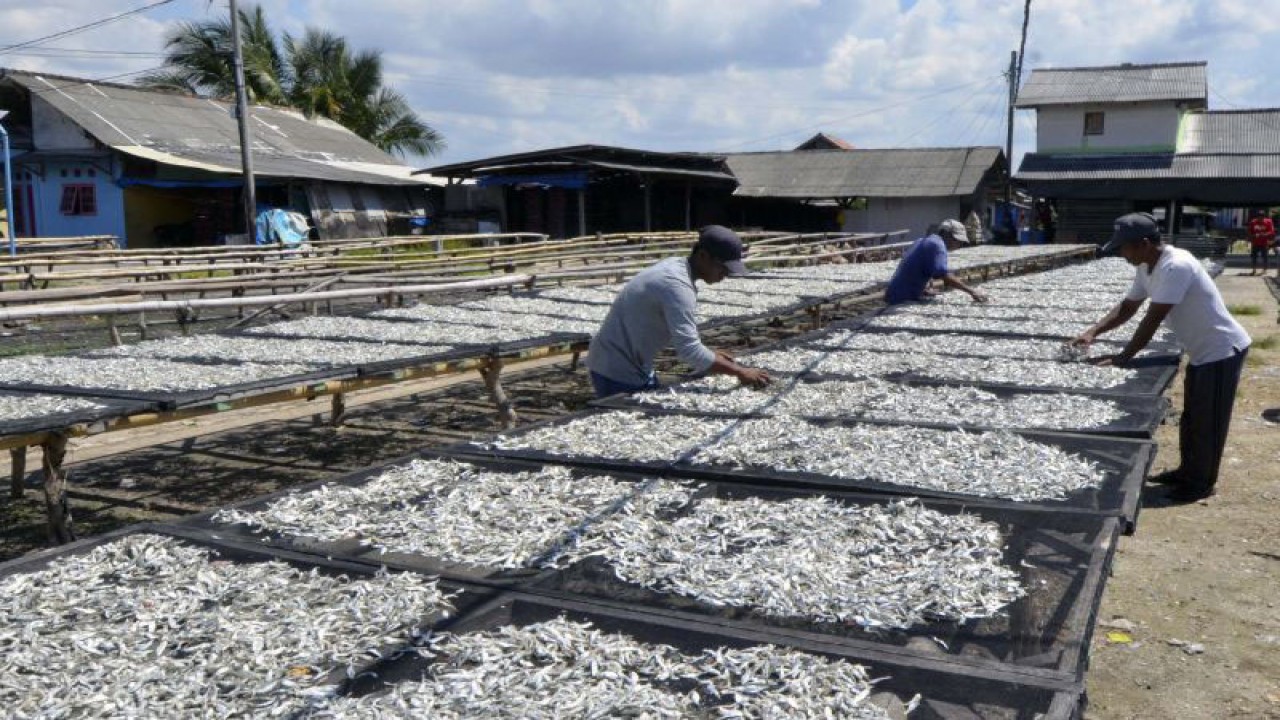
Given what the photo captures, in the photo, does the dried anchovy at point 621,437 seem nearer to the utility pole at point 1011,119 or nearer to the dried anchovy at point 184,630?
the dried anchovy at point 184,630

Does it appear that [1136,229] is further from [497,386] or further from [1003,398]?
[497,386]

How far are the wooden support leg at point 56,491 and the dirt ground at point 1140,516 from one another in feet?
2.63

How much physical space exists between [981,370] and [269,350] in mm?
4482

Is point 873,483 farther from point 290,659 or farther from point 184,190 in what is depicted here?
point 184,190

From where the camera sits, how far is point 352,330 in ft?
25.4

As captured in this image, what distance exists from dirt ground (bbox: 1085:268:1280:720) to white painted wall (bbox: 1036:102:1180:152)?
29.0 m

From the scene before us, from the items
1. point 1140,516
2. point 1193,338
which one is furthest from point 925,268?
point 1140,516

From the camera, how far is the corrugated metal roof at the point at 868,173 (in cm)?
3119

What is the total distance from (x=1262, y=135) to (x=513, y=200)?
23.5 m

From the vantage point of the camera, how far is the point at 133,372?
5.85 metres

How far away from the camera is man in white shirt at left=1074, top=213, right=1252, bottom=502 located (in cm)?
571

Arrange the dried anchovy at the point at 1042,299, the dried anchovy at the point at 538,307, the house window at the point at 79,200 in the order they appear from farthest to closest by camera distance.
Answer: the house window at the point at 79,200
the dried anchovy at the point at 1042,299
the dried anchovy at the point at 538,307

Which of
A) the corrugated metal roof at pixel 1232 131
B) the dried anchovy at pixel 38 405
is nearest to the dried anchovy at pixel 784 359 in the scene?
the dried anchovy at pixel 38 405

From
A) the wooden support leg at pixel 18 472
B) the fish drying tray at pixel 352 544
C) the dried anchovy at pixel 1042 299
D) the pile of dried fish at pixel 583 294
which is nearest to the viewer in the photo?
the fish drying tray at pixel 352 544
